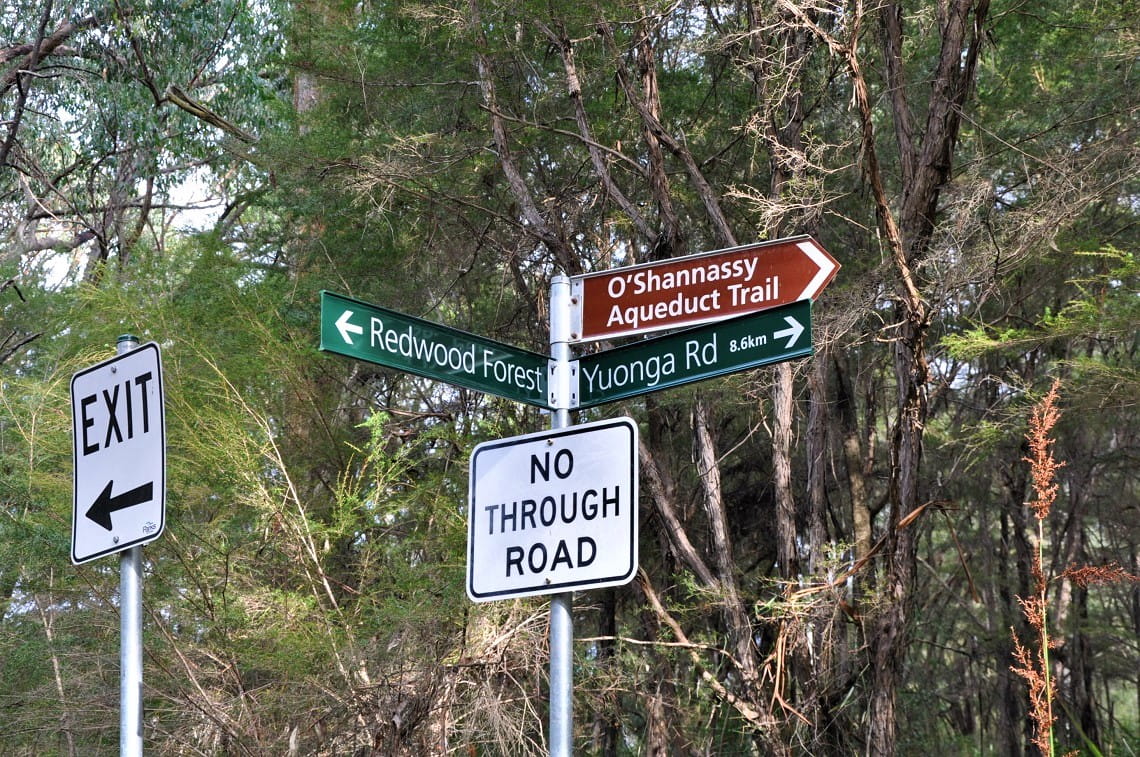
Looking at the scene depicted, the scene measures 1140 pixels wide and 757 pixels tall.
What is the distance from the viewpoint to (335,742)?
386 inches

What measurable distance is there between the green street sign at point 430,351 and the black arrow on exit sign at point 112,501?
0.75m

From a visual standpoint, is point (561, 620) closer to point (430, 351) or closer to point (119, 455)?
point (430, 351)

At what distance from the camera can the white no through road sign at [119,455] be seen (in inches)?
149

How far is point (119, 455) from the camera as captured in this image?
3928 millimetres

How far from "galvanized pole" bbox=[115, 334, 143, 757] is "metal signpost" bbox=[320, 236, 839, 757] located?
88 cm

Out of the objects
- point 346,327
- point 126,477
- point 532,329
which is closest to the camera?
point 126,477

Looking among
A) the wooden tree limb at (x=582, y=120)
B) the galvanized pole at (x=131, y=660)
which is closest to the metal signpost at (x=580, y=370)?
the galvanized pole at (x=131, y=660)

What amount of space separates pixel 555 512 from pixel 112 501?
1362 millimetres

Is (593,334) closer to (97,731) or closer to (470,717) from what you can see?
(470,717)

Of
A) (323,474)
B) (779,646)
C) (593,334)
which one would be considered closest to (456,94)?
(323,474)

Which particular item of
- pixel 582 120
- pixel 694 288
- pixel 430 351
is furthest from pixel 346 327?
pixel 582 120

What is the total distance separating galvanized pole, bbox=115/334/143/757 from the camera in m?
3.65

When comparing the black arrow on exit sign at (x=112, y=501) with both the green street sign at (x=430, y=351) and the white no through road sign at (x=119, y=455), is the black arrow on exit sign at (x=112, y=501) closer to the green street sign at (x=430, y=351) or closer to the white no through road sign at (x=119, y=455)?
the white no through road sign at (x=119, y=455)

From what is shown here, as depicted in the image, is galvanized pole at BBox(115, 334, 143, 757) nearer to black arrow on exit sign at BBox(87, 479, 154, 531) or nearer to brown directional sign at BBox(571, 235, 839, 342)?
black arrow on exit sign at BBox(87, 479, 154, 531)
